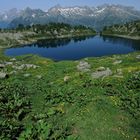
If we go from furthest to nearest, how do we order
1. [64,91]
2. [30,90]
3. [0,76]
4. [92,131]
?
[0,76], [30,90], [64,91], [92,131]

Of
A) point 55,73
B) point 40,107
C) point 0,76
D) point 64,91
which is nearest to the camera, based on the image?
point 40,107

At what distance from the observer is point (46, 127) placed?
2288 cm

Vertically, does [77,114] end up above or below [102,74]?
above

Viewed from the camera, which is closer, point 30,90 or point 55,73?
point 30,90

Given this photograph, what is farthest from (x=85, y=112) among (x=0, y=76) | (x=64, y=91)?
(x=0, y=76)

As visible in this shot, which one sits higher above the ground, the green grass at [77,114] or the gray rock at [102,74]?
the green grass at [77,114]

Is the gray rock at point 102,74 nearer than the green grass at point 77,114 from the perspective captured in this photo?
No

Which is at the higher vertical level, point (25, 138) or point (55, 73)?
point (25, 138)

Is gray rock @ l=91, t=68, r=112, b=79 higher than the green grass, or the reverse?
the green grass

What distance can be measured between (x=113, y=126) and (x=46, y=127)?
6347 mm

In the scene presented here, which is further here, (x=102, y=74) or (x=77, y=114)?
(x=102, y=74)

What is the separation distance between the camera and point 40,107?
3148cm

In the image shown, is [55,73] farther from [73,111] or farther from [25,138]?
[25,138]

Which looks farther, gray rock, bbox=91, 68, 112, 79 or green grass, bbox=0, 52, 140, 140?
gray rock, bbox=91, 68, 112, 79
